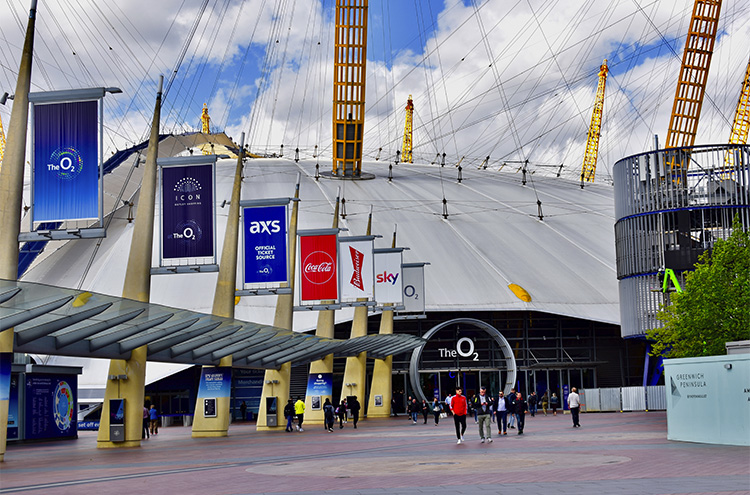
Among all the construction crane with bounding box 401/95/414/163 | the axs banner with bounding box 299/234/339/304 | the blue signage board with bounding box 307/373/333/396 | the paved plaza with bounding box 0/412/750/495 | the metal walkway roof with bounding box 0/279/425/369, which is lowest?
the paved plaza with bounding box 0/412/750/495

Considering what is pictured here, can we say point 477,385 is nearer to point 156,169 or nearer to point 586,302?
point 586,302

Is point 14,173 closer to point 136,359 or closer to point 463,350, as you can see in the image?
point 136,359

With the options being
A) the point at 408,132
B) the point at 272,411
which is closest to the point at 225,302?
the point at 272,411

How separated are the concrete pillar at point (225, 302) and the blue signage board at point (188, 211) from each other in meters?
7.16

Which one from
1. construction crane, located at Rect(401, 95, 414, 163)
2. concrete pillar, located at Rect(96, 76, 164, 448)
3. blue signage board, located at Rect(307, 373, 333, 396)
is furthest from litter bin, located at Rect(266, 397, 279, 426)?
construction crane, located at Rect(401, 95, 414, 163)

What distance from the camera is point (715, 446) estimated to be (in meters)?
20.2

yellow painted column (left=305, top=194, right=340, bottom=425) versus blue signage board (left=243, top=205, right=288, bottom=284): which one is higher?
blue signage board (left=243, top=205, right=288, bottom=284)

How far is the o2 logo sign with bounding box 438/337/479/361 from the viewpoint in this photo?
5719cm

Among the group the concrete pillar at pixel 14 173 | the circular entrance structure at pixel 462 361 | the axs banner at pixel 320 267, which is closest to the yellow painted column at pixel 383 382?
the circular entrance structure at pixel 462 361

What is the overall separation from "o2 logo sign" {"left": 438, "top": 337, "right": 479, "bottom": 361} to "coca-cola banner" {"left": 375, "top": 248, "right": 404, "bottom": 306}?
50.8 feet

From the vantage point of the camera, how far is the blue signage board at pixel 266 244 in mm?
30000

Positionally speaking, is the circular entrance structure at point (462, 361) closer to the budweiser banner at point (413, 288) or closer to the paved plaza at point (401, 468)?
the budweiser banner at point (413, 288)

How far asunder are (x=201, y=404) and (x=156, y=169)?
9.29 metres

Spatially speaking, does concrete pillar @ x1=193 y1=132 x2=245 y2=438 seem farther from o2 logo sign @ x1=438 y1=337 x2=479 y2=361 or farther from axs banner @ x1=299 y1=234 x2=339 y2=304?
o2 logo sign @ x1=438 y1=337 x2=479 y2=361
